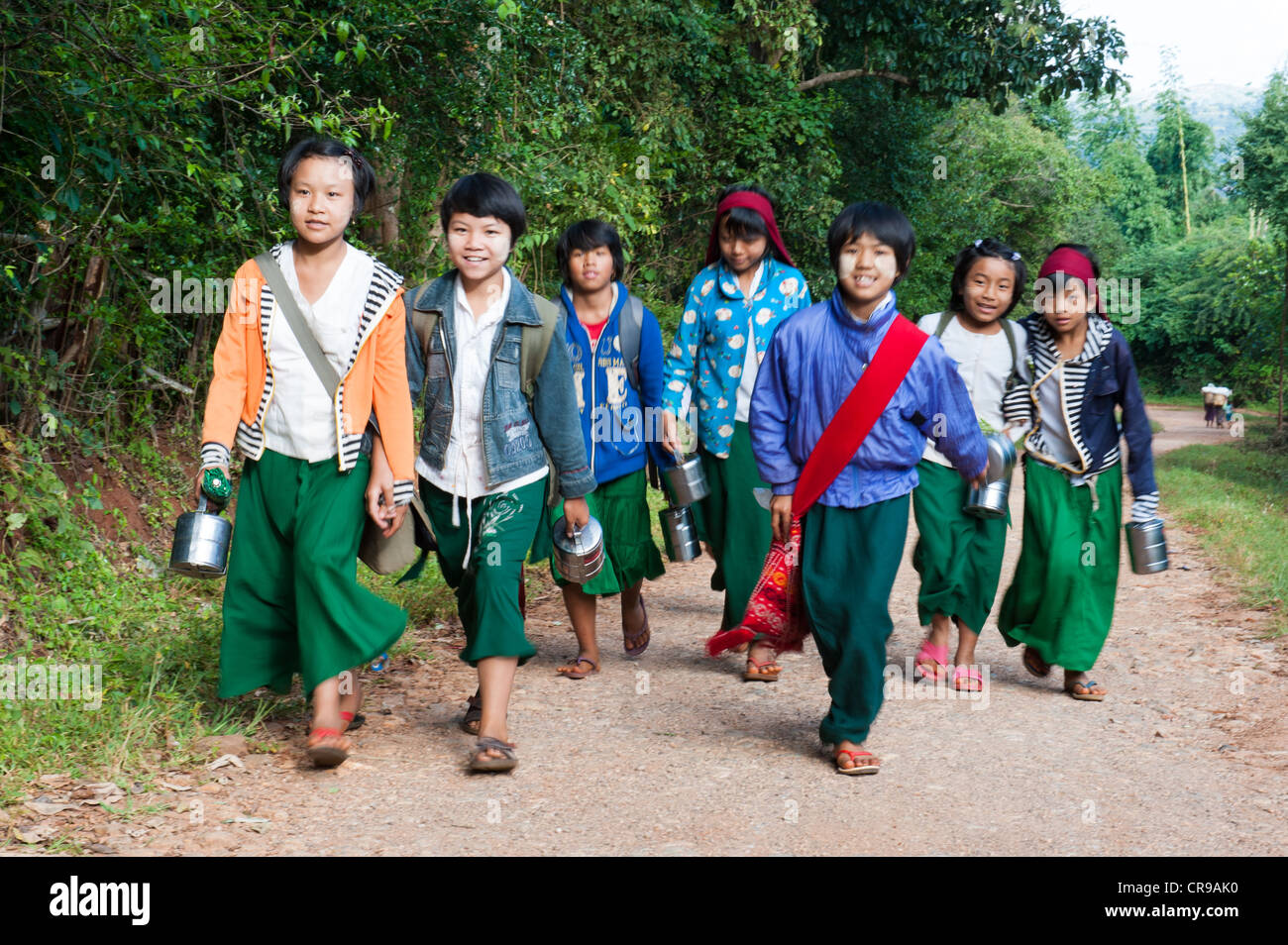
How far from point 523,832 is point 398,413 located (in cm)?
150

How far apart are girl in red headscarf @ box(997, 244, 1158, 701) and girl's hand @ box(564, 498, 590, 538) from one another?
2.18 m

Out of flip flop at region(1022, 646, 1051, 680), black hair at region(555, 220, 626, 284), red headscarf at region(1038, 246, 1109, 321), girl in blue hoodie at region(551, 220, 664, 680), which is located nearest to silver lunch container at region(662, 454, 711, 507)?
girl in blue hoodie at region(551, 220, 664, 680)

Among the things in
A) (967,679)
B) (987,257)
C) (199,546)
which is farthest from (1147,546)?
(199,546)

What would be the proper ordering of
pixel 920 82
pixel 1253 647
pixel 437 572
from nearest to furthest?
pixel 1253 647 → pixel 437 572 → pixel 920 82

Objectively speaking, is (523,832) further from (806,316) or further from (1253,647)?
(1253,647)

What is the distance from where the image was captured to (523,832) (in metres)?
4.04

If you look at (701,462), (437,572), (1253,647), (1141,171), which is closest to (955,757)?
(701,462)

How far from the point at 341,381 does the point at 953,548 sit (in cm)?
297

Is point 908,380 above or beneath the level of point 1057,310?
beneath

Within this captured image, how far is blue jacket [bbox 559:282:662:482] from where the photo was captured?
6.02 meters

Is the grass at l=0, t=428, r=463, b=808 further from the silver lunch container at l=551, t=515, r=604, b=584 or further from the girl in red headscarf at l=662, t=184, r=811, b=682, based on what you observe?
the girl in red headscarf at l=662, t=184, r=811, b=682

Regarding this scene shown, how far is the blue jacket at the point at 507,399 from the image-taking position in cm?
464

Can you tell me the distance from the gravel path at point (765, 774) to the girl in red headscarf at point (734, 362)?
59cm

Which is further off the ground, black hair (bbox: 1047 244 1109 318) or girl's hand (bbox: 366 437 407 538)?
black hair (bbox: 1047 244 1109 318)
